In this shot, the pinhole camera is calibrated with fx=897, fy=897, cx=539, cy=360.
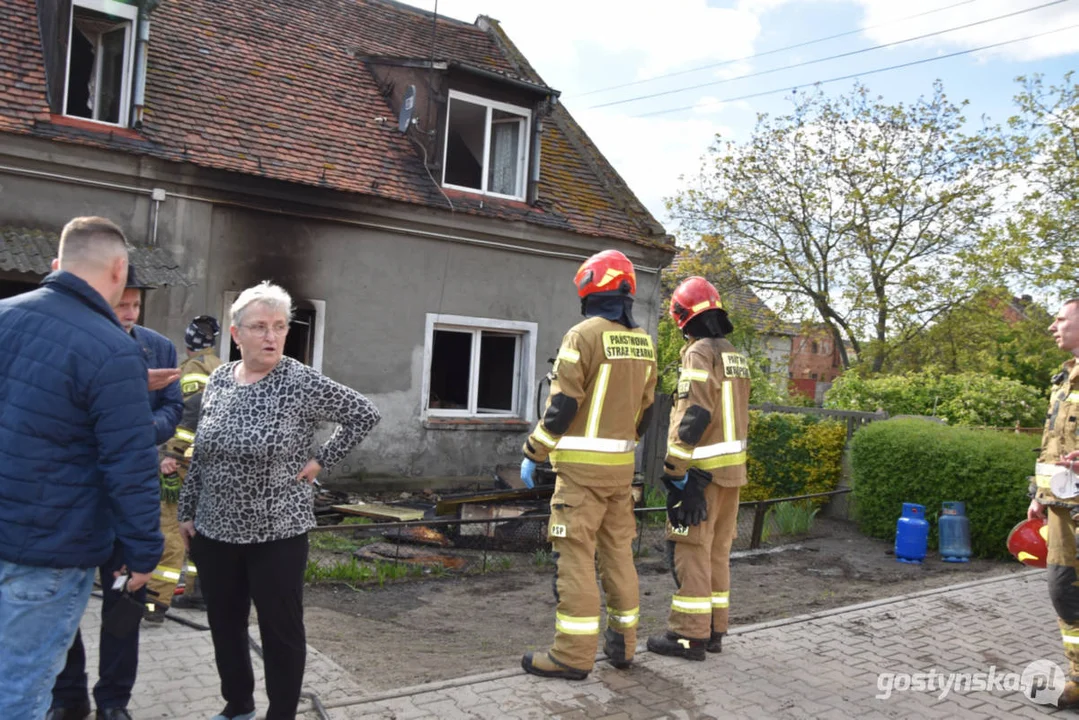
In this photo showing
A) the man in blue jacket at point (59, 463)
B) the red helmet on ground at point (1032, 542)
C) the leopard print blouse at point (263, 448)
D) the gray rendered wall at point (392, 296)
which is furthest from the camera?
the gray rendered wall at point (392, 296)

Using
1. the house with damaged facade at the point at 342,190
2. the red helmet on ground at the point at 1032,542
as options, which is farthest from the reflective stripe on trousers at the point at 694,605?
the house with damaged facade at the point at 342,190

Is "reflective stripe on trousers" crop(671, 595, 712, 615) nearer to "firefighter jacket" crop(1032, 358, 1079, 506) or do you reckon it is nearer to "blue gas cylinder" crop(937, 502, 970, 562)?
"firefighter jacket" crop(1032, 358, 1079, 506)

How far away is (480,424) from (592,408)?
298 inches

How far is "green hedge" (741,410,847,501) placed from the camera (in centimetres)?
1161

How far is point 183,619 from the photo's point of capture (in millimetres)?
5414

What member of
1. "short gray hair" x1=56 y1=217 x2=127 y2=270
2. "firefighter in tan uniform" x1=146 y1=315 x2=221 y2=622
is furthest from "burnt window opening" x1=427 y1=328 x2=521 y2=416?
"short gray hair" x1=56 y1=217 x2=127 y2=270

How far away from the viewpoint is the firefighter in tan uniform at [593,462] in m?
4.82

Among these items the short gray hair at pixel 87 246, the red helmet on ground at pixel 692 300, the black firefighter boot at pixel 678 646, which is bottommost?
the black firefighter boot at pixel 678 646

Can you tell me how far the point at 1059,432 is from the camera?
5039 mm

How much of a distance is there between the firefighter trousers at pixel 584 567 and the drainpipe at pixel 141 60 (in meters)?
7.62

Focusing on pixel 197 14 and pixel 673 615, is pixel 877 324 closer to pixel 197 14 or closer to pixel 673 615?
pixel 197 14

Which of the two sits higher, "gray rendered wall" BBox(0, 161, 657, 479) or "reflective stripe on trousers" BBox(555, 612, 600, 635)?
"gray rendered wall" BBox(0, 161, 657, 479)

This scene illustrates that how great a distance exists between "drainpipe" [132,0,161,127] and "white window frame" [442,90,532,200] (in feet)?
12.4

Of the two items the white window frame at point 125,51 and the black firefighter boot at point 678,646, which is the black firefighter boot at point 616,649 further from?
the white window frame at point 125,51
